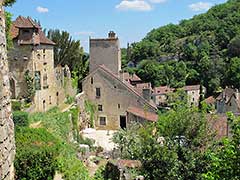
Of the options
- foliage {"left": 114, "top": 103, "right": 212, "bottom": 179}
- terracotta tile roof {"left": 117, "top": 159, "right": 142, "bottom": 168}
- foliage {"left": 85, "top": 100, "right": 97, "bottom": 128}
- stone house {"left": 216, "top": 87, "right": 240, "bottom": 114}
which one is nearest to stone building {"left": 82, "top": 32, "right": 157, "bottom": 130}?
foliage {"left": 85, "top": 100, "right": 97, "bottom": 128}

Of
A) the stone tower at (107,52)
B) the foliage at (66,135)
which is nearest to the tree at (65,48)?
the stone tower at (107,52)

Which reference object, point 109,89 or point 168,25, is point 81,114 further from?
point 168,25

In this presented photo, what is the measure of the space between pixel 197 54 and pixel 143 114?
7608 centimetres

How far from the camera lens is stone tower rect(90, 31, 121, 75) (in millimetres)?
39719

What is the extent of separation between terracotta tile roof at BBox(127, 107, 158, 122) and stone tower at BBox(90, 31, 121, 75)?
19.8ft

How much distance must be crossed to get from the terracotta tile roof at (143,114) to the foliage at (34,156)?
19727mm

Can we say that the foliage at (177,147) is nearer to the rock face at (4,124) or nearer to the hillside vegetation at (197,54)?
the rock face at (4,124)

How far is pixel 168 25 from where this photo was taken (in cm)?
16775

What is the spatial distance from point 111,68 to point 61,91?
7.97m

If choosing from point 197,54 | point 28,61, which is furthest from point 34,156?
point 197,54

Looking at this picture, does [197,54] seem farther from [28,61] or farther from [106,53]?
[28,61]

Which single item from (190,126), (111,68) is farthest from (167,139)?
(111,68)

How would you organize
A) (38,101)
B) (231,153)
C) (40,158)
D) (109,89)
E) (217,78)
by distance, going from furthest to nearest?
1. (217,78)
2. (109,89)
3. (38,101)
4. (40,158)
5. (231,153)

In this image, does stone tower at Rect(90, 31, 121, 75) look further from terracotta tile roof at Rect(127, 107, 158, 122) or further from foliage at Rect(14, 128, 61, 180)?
foliage at Rect(14, 128, 61, 180)
